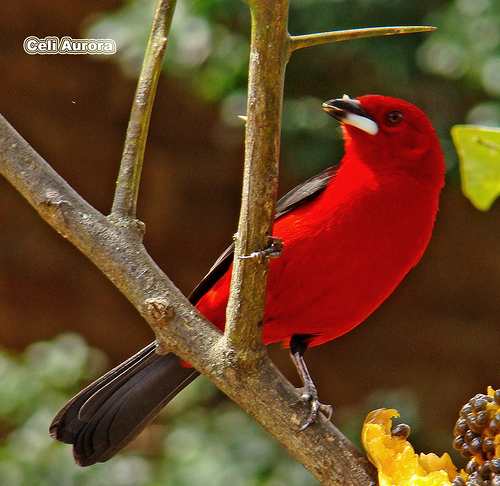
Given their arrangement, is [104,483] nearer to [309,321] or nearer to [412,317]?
[309,321]

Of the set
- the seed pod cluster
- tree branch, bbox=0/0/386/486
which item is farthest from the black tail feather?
the seed pod cluster

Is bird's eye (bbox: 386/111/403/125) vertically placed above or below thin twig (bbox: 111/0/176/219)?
below

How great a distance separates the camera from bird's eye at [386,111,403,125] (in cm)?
204

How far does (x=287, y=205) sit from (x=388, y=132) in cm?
38

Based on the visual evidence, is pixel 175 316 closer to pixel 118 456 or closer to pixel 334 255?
pixel 334 255

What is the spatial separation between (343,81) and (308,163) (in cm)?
52

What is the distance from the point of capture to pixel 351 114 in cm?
199

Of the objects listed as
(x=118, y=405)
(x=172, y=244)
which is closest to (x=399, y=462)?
(x=118, y=405)

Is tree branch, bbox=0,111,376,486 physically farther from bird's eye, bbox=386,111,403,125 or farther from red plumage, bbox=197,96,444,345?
bird's eye, bbox=386,111,403,125

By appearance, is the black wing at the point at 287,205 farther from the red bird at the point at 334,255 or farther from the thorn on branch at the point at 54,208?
the thorn on branch at the point at 54,208

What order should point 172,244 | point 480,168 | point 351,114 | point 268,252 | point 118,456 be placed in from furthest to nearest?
point 172,244, point 118,456, point 351,114, point 268,252, point 480,168

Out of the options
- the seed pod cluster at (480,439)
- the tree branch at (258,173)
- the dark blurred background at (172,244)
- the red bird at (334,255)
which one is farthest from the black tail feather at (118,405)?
the dark blurred background at (172,244)

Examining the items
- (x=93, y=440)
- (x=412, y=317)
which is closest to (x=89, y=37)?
(x=93, y=440)

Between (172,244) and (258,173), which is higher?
(258,173)
